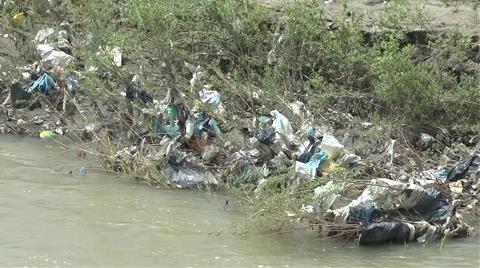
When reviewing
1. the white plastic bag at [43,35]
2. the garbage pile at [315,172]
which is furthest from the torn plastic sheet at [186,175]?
the white plastic bag at [43,35]

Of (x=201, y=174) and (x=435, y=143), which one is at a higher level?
(x=435, y=143)

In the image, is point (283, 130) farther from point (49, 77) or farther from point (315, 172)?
point (49, 77)

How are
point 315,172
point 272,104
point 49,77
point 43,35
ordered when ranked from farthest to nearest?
point 43,35
point 49,77
point 272,104
point 315,172

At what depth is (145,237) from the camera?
16.5ft

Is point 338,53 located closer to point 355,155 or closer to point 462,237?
point 355,155

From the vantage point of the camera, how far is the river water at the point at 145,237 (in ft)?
15.0

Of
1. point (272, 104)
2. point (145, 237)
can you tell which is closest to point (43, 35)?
point (272, 104)

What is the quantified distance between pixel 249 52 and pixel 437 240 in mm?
3727

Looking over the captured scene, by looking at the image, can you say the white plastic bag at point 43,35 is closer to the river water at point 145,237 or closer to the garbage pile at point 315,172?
the garbage pile at point 315,172

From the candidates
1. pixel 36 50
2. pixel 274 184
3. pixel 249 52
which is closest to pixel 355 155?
pixel 274 184

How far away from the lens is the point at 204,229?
526 cm

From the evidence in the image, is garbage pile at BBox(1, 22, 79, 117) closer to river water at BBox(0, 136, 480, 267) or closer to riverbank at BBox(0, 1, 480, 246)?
riverbank at BBox(0, 1, 480, 246)

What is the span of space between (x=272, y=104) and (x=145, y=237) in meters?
2.68

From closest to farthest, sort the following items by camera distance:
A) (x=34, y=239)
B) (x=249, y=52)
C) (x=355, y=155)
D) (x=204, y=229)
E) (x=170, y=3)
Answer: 1. (x=34, y=239)
2. (x=204, y=229)
3. (x=355, y=155)
4. (x=170, y=3)
5. (x=249, y=52)
